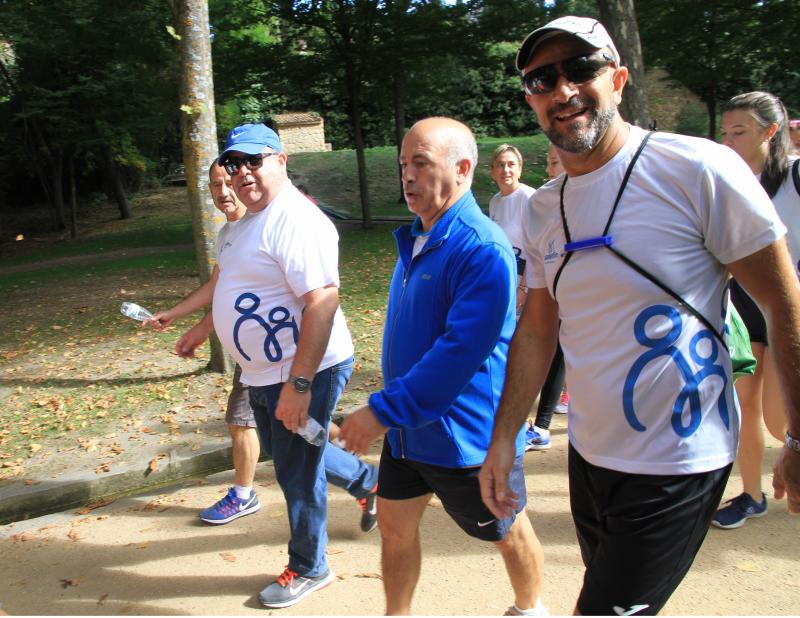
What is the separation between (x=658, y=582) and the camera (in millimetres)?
2096

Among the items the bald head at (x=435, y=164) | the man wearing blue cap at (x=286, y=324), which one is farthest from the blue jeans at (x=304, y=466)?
the bald head at (x=435, y=164)

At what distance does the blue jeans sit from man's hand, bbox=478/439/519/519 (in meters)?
1.23

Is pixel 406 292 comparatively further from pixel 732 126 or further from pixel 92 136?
pixel 92 136

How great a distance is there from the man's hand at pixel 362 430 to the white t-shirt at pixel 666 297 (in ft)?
2.31

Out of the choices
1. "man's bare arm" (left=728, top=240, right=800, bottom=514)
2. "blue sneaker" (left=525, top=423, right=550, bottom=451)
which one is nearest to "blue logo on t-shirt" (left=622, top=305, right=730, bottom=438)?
"man's bare arm" (left=728, top=240, right=800, bottom=514)

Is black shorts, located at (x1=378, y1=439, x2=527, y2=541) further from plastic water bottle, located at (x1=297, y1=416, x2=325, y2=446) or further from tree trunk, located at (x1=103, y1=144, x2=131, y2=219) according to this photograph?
tree trunk, located at (x1=103, y1=144, x2=131, y2=219)

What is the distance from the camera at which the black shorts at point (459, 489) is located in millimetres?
2732

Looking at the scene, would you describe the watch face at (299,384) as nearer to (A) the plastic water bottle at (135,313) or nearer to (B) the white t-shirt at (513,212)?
(A) the plastic water bottle at (135,313)

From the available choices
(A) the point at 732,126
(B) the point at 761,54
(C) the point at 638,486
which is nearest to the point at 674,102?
(B) the point at 761,54

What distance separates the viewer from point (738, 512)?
13.3 ft

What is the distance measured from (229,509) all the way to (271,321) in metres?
1.63

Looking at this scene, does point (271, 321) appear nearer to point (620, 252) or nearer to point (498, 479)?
point (498, 479)

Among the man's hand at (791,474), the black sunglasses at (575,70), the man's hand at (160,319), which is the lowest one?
the man's hand at (791,474)

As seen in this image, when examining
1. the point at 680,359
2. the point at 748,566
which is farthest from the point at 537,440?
the point at 680,359
